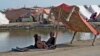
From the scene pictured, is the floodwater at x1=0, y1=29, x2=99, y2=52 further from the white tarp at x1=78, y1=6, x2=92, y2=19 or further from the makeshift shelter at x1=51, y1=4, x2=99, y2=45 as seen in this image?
the white tarp at x1=78, y1=6, x2=92, y2=19

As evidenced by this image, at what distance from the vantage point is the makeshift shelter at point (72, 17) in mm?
14670

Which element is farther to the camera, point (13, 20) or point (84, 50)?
point (13, 20)

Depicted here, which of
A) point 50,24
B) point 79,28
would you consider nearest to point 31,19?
point 50,24

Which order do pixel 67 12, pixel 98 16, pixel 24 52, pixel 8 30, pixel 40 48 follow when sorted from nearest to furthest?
pixel 24 52 → pixel 40 48 → pixel 67 12 → pixel 8 30 → pixel 98 16

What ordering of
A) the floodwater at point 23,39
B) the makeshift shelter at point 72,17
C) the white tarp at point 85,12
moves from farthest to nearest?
the white tarp at point 85,12, the floodwater at point 23,39, the makeshift shelter at point 72,17

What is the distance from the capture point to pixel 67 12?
14836 mm

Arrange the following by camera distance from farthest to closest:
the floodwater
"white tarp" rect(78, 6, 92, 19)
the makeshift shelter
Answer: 1. "white tarp" rect(78, 6, 92, 19)
2. the floodwater
3. the makeshift shelter

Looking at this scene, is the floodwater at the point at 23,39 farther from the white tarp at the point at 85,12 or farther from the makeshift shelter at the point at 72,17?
the white tarp at the point at 85,12

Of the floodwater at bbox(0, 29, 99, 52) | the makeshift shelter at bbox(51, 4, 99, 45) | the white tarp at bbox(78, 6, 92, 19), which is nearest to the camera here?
the makeshift shelter at bbox(51, 4, 99, 45)

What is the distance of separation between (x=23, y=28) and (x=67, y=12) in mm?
20858

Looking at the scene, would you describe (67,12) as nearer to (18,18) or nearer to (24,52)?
(24,52)

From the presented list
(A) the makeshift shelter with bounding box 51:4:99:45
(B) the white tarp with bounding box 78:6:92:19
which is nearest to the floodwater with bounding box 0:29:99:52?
(A) the makeshift shelter with bounding box 51:4:99:45

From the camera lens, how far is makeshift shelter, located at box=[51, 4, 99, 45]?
14.7 m

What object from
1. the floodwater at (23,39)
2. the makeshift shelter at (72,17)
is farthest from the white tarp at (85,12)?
the makeshift shelter at (72,17)
